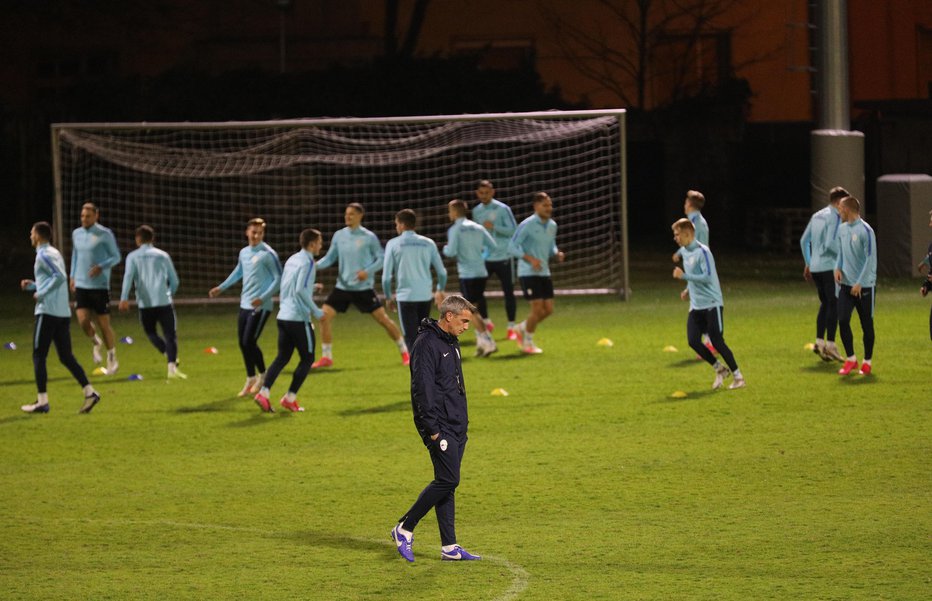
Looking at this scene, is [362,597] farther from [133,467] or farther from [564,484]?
[133,467]

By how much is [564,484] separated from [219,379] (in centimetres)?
698

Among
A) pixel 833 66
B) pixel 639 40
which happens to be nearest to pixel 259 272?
pixel 833 66

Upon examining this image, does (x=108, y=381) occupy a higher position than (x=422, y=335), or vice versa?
(x=422, y=335)

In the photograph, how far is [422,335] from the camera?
8586 millimetres

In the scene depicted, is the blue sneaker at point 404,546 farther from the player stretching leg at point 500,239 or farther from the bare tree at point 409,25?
the bare tree at point 409,25

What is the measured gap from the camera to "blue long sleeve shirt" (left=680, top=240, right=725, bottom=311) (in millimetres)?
14602

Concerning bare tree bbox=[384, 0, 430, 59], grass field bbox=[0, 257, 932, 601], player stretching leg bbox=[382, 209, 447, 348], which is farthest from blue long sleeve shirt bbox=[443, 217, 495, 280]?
bare tree bbox=[384, 0, 430, 59]

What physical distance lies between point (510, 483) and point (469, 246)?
741 centimetres

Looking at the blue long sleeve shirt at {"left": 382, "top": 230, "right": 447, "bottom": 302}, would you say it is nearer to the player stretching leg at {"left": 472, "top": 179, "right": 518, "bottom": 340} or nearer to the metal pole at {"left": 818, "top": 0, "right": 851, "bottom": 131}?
the player stretching leg at {"left": 472, "top": 179, "right": 518, "bottom": 340}

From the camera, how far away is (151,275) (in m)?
16.7

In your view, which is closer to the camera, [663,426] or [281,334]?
[663,426]

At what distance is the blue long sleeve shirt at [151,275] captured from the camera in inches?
654

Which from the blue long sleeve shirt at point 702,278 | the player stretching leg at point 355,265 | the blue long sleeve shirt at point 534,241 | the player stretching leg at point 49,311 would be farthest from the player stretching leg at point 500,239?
the player stretching leg at point 49,311

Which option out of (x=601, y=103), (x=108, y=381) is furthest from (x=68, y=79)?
(x=108, y=381)
